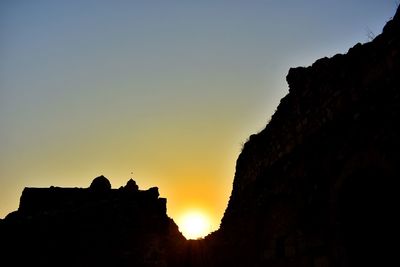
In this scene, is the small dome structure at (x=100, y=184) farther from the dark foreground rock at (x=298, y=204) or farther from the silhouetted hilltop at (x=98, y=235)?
the dark foreground rock at (x=298, y=204)

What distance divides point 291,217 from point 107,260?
489cm

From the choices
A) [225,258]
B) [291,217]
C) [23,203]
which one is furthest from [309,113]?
[23,203]

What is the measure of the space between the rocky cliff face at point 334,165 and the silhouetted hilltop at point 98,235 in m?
2.89

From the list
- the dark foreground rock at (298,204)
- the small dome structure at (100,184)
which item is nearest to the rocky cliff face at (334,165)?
the dark foreground rock at (298,204)

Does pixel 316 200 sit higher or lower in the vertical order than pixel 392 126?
lower

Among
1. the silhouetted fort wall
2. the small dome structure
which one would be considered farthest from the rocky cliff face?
the small dome structure

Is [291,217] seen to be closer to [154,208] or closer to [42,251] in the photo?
[154,208]

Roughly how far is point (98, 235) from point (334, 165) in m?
6.29

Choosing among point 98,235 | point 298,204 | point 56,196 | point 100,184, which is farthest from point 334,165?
point 56,196

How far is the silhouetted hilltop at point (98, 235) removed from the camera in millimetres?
8414

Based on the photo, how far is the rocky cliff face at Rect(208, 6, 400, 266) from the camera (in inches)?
165

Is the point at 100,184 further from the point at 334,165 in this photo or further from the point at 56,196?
the point at 334,165

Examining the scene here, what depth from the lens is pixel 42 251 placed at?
8414 millimetres

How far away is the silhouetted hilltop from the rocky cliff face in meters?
2.89
